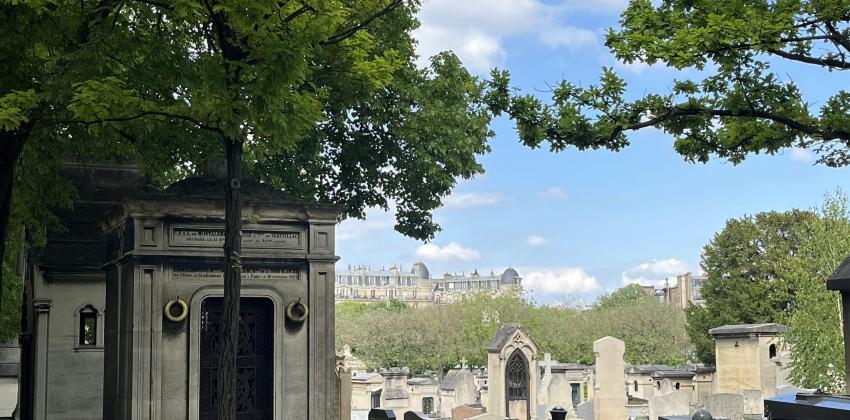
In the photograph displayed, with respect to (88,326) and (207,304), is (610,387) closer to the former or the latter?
(88,326)

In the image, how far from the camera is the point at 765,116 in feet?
39.4

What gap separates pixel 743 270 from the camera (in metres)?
44.7

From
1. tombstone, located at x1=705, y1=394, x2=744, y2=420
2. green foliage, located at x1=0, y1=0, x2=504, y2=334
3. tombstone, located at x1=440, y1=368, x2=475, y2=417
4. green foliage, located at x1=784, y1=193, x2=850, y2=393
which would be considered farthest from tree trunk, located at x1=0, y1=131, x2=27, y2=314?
tombstone, located at x1=440, y1=368, x2=475, y2=417

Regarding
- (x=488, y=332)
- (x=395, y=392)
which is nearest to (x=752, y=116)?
(x=395, y=392)

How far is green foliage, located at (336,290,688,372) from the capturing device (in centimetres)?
6800

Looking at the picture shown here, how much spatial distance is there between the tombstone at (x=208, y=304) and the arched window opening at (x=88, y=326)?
2383 millimetres

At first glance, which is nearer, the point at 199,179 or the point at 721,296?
the point at 199,179

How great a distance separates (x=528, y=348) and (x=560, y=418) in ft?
50.8

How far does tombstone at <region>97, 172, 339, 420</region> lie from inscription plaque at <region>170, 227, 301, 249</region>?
0.04 ft

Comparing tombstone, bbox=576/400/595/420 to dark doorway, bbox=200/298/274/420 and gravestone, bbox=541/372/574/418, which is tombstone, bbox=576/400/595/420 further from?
dark doorway, bbox=200/298/274/420

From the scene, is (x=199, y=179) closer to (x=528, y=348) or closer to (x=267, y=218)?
(x=267, y=218)

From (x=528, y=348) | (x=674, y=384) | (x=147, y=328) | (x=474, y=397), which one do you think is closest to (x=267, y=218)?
(x=147, y=328)

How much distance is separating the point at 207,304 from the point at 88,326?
13.0ft

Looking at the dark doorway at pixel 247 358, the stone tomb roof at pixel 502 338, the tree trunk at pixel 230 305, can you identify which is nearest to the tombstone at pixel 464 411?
the stone tomb roof at pixel 502 338
